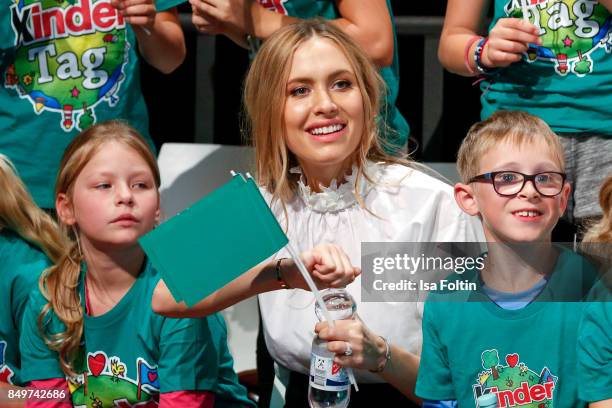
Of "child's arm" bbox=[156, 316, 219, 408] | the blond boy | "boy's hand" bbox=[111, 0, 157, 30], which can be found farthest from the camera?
"boy's hand" bbox=[111, 0, 157, 30]

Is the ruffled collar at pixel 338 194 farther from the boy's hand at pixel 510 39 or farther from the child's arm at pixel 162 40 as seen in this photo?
the child's arm at pixel 162 40

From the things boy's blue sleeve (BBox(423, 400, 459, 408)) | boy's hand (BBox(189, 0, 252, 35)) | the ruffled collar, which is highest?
boy's hand (BBox(189, 0, 252, 35))

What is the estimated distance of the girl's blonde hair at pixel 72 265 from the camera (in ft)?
7.75

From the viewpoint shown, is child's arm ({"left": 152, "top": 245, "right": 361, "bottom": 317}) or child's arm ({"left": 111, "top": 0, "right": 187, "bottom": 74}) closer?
child's arm ({"left": 152, "top": 245, "right": 361, "bottom": 317})

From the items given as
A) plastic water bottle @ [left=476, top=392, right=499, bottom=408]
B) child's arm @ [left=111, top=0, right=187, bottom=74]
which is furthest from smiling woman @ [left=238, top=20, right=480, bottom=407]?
child's arm @ [left=111, top=0, right=187, bottom=74]

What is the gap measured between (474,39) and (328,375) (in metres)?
1.03

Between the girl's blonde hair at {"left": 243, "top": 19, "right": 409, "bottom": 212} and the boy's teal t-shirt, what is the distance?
0.35 m

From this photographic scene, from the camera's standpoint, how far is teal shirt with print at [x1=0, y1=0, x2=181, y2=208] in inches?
109

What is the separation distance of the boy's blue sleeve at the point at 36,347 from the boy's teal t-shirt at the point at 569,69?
120 cm

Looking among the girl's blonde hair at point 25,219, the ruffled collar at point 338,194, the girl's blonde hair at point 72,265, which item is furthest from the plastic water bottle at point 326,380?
the girl's blonde hair at point 25,219

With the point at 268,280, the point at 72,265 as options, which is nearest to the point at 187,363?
the point at 268,280

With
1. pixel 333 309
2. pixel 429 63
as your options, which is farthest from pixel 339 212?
pixel 429 63

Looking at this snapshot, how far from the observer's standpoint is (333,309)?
2.00m

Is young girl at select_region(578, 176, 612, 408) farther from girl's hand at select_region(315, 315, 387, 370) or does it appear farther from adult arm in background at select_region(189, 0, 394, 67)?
adult arm in background at select_region(189, 0, 394, 67)
